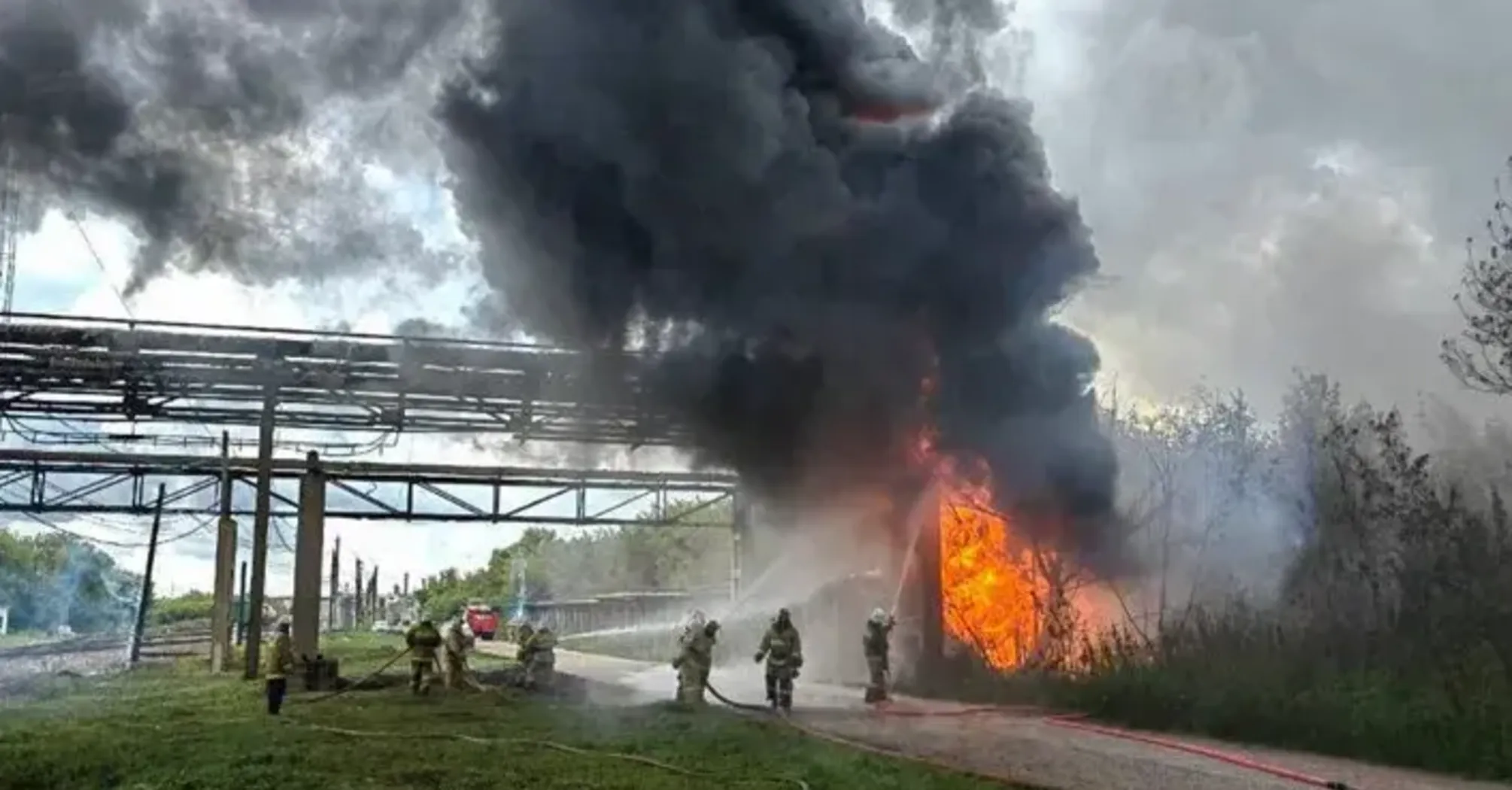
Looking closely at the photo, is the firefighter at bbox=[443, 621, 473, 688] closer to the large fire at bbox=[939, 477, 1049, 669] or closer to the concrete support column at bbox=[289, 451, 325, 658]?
the concrete support column at bbox=[289, 451, 325, 658]

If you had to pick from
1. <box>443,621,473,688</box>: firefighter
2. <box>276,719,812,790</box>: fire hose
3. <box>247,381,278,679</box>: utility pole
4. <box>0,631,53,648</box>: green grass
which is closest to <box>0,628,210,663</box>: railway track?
<box>0,631,53,648</box>: green grass

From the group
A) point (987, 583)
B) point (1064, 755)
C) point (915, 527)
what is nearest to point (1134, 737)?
point (1064, 755)

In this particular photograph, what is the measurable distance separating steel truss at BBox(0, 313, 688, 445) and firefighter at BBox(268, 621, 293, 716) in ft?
17.4

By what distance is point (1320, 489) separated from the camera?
24.9m

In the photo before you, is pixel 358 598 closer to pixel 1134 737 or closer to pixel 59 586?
pixel 59 586

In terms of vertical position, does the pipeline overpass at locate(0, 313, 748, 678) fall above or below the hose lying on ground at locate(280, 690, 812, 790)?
above

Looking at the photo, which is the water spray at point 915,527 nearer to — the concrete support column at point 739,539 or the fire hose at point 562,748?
Answer: the concrete support column at point 739,539

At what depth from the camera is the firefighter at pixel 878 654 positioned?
25562 millimetres

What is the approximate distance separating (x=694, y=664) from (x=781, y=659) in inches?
65.4

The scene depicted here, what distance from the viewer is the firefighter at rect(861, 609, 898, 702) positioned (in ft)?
83.9

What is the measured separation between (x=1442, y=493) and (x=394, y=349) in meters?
20.9

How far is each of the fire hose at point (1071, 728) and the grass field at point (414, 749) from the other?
52cm

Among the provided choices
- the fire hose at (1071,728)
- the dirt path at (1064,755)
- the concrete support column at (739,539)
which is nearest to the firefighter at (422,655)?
the fire hose at (1071,728)

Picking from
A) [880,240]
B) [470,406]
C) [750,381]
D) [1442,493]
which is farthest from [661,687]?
[1442,493]
